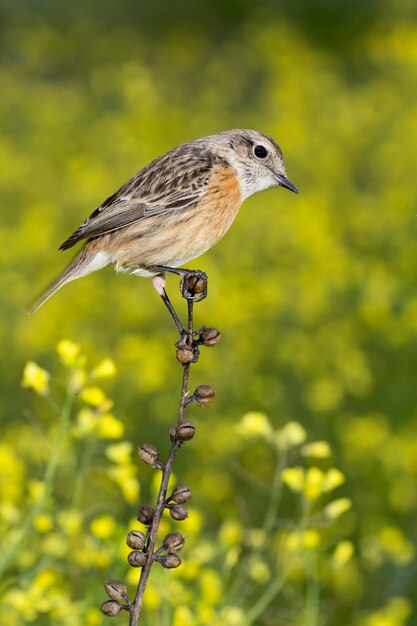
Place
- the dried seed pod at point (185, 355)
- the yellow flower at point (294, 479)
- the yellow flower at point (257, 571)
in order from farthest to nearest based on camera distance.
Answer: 1. the yellow flower at point (257, 571)
2. the yellow flower at point (294, 479)
3. the dried seed pod at point (185, 355)

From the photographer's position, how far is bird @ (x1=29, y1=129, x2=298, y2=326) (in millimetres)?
4094

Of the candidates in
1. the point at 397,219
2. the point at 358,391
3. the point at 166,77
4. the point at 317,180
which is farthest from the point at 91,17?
the point at 358,391

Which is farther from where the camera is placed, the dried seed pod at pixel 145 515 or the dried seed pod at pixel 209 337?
the dried seed pod at pixel 209 337

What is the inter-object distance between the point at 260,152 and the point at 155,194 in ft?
1.85

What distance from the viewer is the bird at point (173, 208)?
4.09 metres

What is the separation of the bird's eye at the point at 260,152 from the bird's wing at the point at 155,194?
250 mm

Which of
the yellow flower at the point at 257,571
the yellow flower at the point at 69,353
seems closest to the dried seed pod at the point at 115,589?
the yellow flower at the point at 69,353

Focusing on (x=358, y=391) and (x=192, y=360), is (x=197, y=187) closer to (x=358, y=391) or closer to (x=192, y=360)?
(x=192, y=360)

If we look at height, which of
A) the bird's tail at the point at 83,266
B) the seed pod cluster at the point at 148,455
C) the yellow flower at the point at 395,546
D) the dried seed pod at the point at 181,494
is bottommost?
the dried seed pod at the point at 181,494

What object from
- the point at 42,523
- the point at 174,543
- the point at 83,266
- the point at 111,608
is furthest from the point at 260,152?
the point at 111,608

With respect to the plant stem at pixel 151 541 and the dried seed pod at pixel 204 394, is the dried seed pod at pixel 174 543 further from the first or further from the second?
the dried seed pod at pixel 204 394

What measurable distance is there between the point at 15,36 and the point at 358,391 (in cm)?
1194

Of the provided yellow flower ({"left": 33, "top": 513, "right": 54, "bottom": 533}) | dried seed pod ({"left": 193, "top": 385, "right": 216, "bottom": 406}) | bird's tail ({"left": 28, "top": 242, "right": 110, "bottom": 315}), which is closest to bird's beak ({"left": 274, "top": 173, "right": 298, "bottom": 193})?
A: bird's tail ({"left": 28, "top": 242, "right": 110, "bottom": 315})

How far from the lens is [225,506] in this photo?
6.05 meters
